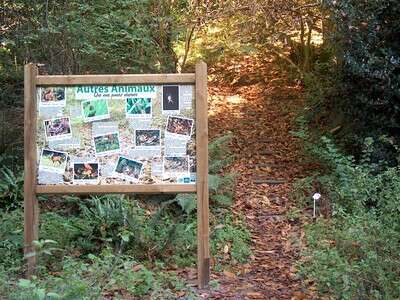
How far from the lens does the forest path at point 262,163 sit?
5.76m

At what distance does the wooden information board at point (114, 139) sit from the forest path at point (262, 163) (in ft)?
2.16

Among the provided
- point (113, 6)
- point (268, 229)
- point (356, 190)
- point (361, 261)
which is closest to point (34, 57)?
point (113, 6)

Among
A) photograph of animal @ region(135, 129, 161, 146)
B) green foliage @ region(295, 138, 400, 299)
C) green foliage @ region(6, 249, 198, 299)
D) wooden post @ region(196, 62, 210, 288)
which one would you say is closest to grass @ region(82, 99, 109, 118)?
photograph of animal @ region(135, 129, 161, 146)

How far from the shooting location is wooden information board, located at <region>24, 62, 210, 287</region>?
5418mm

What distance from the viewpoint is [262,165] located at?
30.7ft

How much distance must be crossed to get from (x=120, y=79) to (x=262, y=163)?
14.5 feet

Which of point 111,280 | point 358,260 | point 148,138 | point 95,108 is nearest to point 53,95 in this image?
point 95,108

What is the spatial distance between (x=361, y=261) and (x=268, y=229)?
2.13 m

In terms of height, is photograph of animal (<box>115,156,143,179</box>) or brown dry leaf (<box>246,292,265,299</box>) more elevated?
photograph of animal (<box>115,156,143,179</box>)

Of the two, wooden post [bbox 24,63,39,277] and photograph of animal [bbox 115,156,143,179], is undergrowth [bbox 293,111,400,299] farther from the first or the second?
wooden post [bbox 24,63,39,277]

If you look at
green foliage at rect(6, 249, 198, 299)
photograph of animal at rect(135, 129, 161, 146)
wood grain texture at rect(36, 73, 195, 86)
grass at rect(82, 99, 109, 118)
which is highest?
wood grain texture at rect(36, 73, 195, 86)

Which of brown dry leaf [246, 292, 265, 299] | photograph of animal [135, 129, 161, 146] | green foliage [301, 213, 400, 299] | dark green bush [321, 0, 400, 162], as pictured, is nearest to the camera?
green foliage [301, 213, 400, 299]

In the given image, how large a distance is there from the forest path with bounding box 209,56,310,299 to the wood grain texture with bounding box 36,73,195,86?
74.2 inches

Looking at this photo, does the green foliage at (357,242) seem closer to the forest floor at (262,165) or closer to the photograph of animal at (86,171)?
the forest floor at (262,165)
